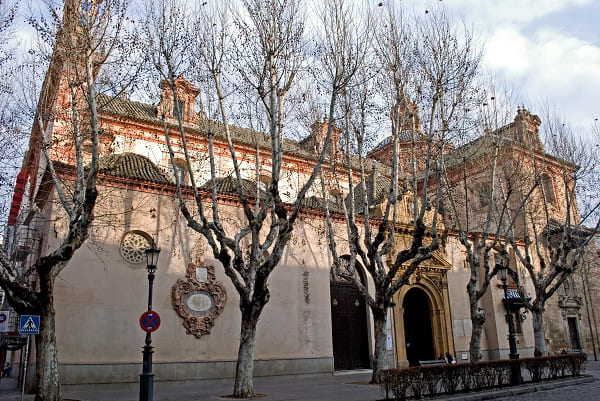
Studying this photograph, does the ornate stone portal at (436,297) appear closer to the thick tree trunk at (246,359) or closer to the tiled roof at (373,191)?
the tiled roof at (373,191)

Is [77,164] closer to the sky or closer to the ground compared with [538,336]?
closer to the sky

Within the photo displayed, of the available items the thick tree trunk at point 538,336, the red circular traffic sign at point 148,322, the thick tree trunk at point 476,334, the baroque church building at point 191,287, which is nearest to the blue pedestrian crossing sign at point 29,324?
the red circular traffic sign at point 148,322

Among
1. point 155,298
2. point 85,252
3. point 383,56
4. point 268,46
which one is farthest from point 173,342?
point 383,56

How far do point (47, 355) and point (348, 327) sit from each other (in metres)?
13.6

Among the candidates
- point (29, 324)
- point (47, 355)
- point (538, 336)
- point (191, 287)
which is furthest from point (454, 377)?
point (29, 324)

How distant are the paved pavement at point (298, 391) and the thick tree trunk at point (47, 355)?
2.45m

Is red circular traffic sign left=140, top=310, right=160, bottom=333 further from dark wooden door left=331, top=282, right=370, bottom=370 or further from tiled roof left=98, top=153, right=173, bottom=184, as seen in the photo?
dark wooden door left=331, top=282, right=370, bottom=370

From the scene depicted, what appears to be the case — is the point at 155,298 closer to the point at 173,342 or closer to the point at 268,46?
the point at 173,342

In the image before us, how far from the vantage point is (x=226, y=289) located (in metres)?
18.0

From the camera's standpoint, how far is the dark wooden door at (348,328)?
20.9 meters

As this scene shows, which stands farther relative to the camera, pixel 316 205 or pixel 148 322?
pixel 316 205

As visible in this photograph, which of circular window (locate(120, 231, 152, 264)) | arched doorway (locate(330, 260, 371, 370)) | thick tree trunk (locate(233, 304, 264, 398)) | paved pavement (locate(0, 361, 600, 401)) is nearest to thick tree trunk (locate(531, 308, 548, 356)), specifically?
paved pavement (locate(0, 361, 600, 401))

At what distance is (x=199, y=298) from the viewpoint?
17281 millimetres

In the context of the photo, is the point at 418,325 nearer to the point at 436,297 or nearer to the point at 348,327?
the point at 436,297
